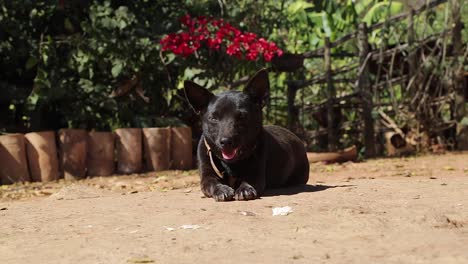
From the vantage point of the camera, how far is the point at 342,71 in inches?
444

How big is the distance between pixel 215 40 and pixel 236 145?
424 centimetres

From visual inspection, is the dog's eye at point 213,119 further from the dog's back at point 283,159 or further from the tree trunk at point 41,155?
the tree trunk at point 41,155

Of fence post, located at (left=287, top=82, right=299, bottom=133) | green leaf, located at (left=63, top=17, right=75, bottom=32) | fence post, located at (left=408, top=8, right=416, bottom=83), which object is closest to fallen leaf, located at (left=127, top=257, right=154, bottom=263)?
green leaf, located at (left=63, top=17, right=75, bottom=32)

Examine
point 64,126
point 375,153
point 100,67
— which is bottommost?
point 375,153

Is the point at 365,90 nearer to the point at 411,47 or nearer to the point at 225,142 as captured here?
the point at 411,47

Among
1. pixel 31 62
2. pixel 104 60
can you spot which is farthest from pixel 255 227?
pixel 31 62

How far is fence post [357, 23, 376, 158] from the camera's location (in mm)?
11047

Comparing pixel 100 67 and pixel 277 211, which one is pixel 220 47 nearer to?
pixel 100 67

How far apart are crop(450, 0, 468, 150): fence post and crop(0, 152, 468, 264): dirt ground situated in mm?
5284

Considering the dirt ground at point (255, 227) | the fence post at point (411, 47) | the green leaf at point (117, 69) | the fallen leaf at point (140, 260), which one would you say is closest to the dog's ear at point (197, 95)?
the dirt ground at point (255, 227)

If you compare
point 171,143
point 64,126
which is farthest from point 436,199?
point 64,126

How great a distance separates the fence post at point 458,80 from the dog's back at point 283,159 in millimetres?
5305

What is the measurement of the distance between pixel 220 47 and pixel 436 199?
18.1ft

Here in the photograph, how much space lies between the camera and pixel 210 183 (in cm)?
537
